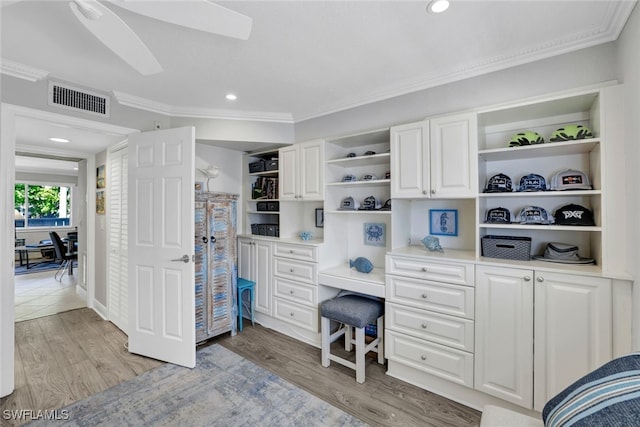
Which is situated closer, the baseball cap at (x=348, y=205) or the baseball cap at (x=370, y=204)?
the baseball cap at (x=370, y=204)

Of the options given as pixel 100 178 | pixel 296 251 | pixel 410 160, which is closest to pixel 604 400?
pixel 410 160

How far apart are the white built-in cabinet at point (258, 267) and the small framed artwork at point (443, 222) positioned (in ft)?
5.79

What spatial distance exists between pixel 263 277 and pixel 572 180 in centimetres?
290

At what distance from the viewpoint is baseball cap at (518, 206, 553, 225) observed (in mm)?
1936

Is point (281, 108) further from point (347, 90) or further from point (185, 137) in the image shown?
point (185, 137)

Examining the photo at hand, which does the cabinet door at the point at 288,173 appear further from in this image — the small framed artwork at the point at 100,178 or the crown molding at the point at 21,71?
the small framed artwork at the point at 100,178

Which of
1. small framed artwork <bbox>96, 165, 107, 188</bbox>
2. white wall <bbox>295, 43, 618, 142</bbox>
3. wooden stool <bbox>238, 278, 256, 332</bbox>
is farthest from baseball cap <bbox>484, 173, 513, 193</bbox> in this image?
small framed artwork <bbox>96, 165, 107, 188</bbox>

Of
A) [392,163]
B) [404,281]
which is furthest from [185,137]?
[404,281]

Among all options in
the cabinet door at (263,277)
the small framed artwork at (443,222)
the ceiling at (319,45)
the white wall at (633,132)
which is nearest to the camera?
the white wall at (633,132)

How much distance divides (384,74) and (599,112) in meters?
1.39

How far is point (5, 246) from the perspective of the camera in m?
2.07

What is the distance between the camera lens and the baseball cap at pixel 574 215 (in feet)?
5.80

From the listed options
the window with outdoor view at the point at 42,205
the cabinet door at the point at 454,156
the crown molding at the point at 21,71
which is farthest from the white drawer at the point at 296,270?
the window with outdoor view at the point at 42,205

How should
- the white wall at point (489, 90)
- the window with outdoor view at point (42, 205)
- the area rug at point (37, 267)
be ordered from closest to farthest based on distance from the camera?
the white wall at point (489, 90), the area rug at point (37, 267), the window with outdoor view at point (42, 205)
